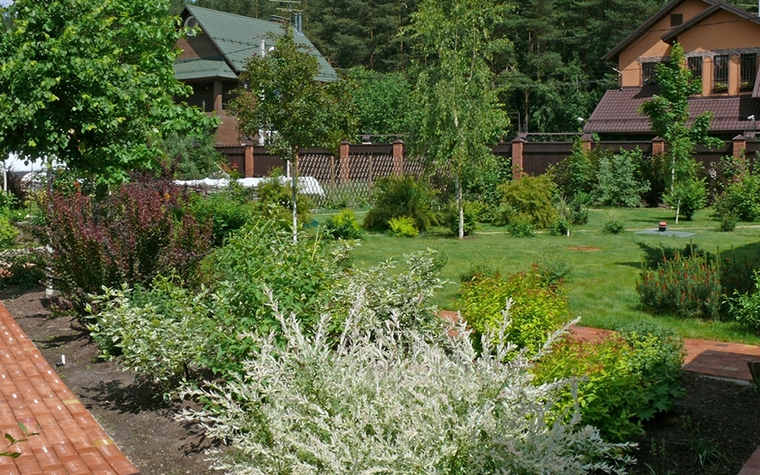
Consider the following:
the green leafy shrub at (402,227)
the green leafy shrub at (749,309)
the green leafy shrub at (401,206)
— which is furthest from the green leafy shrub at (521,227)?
the green leafy shrub at (749,309)

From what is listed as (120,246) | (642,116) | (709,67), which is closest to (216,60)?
(642,116)

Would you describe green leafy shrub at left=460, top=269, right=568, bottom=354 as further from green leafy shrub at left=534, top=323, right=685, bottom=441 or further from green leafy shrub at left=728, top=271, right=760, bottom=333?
green leafy shrub at left=728, top=271, right=760, bottom=333

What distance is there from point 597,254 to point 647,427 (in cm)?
790

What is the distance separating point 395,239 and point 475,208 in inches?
113

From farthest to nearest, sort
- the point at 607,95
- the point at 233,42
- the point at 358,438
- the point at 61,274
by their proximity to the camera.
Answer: the point at 233,42 → the point at 607,95 → the point at 61,274 → the point at 358,438

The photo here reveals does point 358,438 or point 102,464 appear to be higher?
point 358,438

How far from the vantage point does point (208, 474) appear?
4883 millimetres

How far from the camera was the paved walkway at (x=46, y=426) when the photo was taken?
16.9 feet

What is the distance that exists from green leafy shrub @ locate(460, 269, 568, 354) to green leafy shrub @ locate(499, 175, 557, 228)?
1024cm

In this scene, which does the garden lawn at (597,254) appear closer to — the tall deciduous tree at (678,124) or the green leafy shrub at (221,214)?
the tall deciduous tree at (678,124)

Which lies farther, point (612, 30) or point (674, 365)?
point (612, 30)

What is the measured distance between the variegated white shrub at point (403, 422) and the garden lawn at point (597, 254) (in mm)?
3512

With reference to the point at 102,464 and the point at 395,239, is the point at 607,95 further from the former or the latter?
the point at 102,464

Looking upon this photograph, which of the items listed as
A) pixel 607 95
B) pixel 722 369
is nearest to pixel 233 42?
pixel 607 95
